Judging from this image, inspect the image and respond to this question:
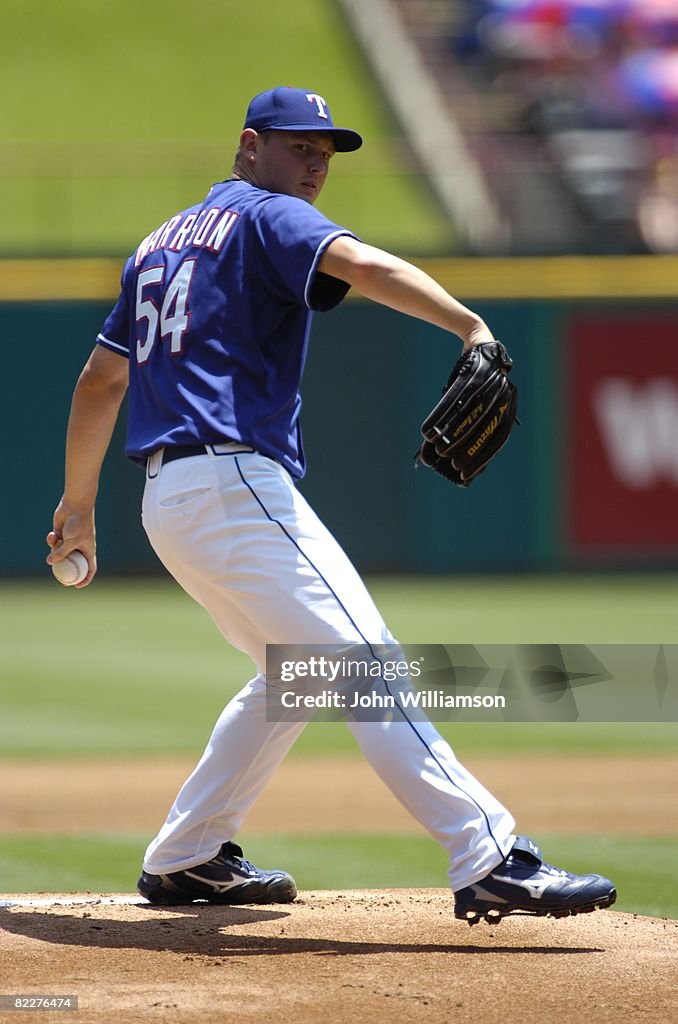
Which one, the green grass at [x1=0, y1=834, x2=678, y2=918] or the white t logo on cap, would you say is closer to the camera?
the white t logo on cap

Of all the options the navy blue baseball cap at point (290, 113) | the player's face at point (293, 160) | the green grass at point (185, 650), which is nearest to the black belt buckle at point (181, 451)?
the player's face at point (293, 160)

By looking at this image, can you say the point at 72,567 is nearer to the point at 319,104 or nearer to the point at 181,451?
the point at 181,451

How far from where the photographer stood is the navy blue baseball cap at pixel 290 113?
375 cm

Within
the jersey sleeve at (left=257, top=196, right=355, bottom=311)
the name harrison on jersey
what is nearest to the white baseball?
the name harrison on jersey

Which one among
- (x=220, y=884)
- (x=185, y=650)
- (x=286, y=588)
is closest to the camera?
(x=286, y=588)

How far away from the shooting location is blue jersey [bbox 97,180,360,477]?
12.0 feet

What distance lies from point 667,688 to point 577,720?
0.96 m

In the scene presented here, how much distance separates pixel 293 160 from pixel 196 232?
0.96 feet

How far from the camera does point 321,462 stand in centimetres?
1386

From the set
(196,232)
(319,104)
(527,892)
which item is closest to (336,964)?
(527,892)

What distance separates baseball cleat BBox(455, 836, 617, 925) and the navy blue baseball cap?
1699mm

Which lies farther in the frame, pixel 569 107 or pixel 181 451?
pixel 569 107

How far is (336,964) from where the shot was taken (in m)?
3.45

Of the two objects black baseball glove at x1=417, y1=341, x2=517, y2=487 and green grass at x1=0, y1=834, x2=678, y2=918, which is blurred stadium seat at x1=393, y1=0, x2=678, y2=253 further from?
black baseball glove at x1=417, y1=341, x2=517, y2=487
